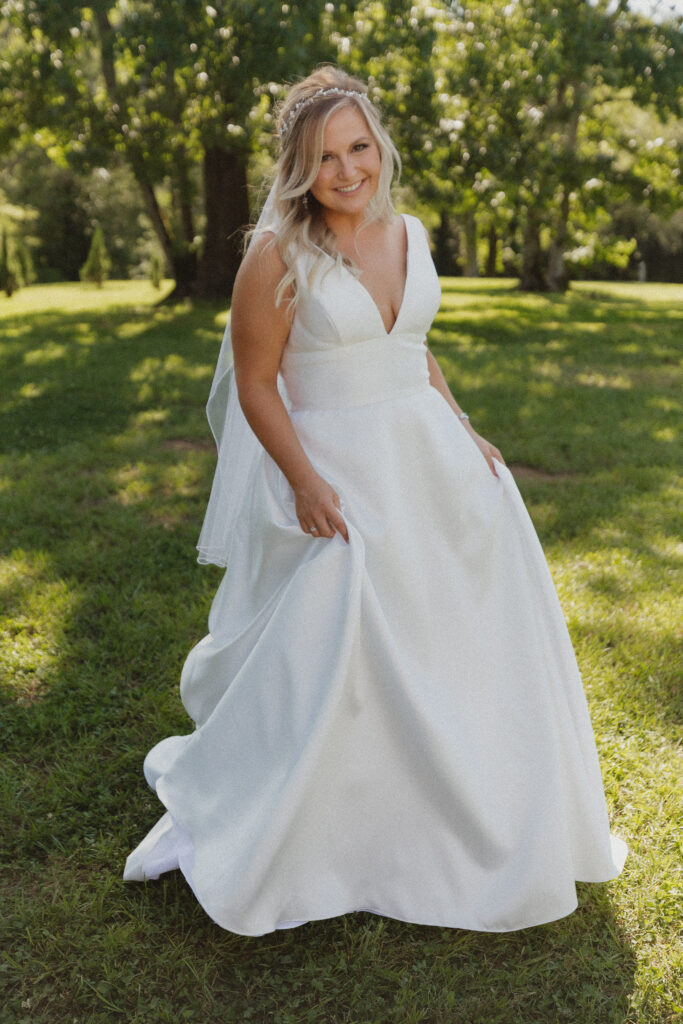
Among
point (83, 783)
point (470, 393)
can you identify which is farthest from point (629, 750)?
point (470, 393)

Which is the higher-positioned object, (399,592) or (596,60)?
(596,60)

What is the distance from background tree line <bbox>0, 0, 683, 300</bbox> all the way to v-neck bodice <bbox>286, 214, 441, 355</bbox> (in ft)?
29.7

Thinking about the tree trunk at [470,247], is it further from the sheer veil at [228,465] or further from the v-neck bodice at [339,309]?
the v-neck bodice at [339,309]

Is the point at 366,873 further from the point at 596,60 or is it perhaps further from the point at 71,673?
the point at 596,60

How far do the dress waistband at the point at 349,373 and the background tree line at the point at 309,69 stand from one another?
9.11 metres

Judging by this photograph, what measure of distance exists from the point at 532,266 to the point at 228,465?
21125 millimetres

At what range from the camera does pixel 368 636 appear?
2309 mm

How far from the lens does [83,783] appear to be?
10.4 ft

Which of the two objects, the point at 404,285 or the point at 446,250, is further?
the point at 446,250

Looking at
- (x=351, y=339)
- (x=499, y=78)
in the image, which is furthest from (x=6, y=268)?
(x=351, y=339)

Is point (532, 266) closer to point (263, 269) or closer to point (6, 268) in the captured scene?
point (6, 268)

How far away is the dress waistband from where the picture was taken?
7.93ft

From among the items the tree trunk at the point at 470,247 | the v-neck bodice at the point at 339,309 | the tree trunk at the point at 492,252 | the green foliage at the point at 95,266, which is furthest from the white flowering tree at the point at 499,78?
the tree trunk at the point at 492,252

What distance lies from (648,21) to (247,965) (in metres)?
18.2
